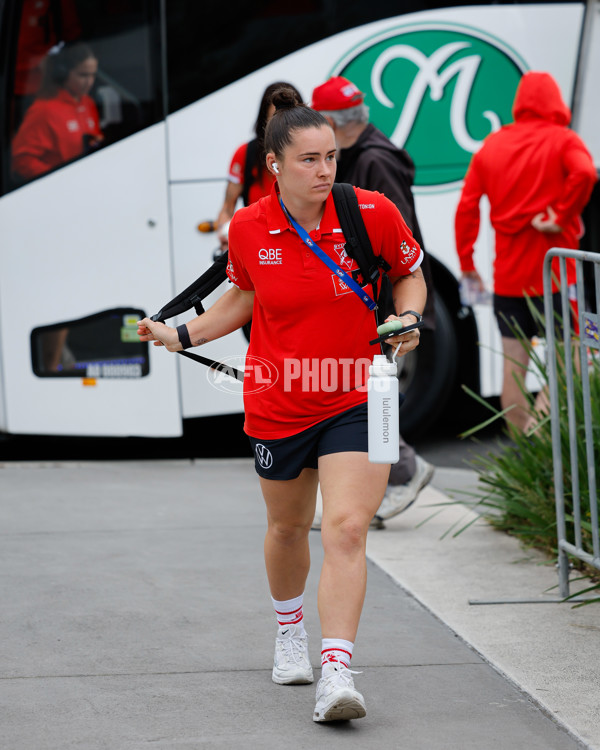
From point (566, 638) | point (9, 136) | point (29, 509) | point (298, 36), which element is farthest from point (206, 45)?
point (566, 638)

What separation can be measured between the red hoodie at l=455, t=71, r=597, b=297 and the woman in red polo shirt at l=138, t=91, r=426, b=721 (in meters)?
2.80

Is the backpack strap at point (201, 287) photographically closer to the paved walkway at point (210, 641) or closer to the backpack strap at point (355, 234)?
the backpack strap at point (355, 234)

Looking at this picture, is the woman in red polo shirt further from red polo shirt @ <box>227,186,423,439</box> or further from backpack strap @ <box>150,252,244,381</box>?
backpack strap @ <box>150,252,244,381</box>

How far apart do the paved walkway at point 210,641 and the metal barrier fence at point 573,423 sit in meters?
0.30

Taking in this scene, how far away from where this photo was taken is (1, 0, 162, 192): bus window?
6.97 metres

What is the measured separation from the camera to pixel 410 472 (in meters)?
5.67

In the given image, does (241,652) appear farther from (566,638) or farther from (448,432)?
(448,432)

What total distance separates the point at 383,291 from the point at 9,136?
419cm

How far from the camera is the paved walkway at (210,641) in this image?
3.34 meters

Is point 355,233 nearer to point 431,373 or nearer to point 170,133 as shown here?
point 170,133

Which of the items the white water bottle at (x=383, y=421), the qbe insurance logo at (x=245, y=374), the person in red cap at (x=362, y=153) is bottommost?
the white water bottle at (x=383, y=421)

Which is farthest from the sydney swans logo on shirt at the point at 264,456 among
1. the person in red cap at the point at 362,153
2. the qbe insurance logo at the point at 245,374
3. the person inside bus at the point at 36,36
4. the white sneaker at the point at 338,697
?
the person inside bus at the point at 36,36

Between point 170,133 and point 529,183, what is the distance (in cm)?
211

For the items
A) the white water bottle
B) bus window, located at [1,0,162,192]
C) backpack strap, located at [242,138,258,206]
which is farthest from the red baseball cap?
the white water bottle
